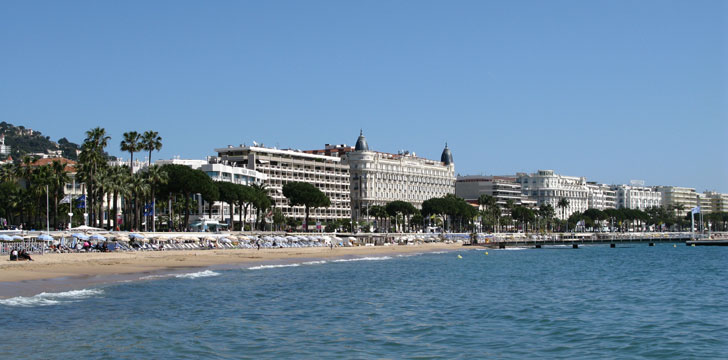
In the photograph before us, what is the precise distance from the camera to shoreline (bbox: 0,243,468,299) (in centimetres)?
3428

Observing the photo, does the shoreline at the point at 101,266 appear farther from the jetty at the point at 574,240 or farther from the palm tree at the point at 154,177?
the jetty at the point at 574,240

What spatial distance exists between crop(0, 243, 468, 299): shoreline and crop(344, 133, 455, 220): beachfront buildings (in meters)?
88.5

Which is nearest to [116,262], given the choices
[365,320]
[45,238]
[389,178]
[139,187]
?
[45,238]

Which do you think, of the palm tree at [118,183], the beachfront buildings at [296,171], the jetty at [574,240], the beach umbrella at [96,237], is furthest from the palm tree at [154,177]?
the jetty at [574,240]

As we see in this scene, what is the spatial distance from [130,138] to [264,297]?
52.9 m

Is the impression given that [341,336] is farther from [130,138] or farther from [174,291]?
[130,138]

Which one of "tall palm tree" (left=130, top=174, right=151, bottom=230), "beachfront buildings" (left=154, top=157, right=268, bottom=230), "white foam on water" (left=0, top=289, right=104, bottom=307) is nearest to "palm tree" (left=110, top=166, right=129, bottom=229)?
"tall palm tree" (left=130, top=174, right=151, bottom=230)

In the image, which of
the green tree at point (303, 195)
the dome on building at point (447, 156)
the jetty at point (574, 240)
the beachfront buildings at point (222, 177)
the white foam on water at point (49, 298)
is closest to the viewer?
the white foam on water at point (49, 298)

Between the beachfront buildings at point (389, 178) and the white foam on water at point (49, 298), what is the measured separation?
125m

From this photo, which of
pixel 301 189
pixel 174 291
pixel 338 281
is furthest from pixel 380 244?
pixel 174 291

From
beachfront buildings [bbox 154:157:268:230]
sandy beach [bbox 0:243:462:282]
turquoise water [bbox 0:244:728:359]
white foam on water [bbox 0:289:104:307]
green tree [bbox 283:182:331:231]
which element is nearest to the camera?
turquoise water [bbox 0:244:728:359]

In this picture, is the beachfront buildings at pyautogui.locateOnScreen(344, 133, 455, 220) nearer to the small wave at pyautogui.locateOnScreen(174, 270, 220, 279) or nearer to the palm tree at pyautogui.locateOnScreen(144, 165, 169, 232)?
the palm tree at pyautogui.locateOnScreen(144, 165, 169, 232)

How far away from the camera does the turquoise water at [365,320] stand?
20.0m

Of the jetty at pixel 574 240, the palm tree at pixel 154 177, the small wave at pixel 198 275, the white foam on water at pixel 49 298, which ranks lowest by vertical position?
the jetty at pixel 574 240
